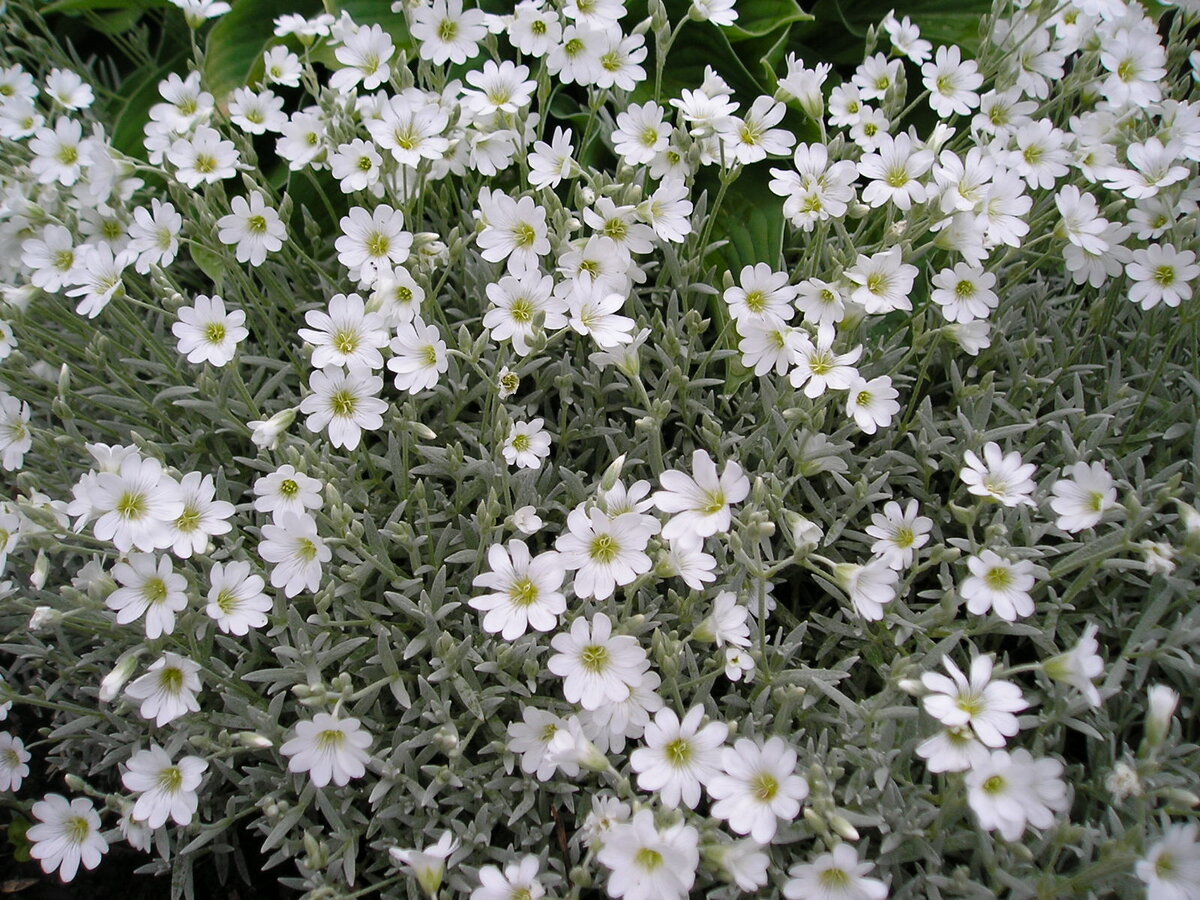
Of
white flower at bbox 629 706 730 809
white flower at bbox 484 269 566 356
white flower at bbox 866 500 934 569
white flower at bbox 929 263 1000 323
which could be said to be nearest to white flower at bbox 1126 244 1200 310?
white flower at bbox 929 263 1000 323

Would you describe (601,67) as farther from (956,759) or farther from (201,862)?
(201,862)

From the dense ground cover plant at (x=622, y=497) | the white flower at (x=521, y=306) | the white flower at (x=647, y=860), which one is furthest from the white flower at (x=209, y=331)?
the white flower at (x=647, y=860)

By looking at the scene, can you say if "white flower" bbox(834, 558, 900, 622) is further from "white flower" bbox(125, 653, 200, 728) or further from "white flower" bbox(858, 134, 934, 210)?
"white flower" bbox(125, 653, 200, 728)

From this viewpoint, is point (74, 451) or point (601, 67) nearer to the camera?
point (601, 67)

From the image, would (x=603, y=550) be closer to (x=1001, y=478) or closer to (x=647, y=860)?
(x=647, y=860)

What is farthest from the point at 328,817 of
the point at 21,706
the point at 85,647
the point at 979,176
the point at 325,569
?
the point at 979,176

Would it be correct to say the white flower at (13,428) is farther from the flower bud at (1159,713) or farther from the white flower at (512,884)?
the flower bud at (1159,713)
